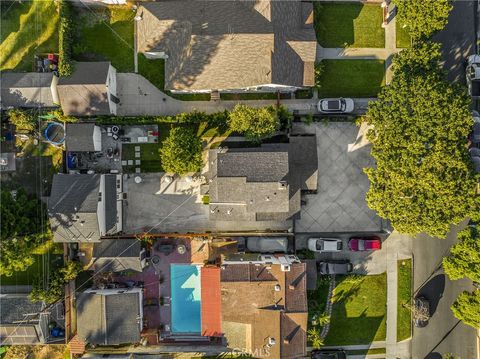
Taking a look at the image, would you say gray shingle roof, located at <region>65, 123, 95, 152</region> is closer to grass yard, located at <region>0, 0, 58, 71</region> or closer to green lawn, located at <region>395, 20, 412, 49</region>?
grass yard, located at <region>0, 0, 58, 71</region>

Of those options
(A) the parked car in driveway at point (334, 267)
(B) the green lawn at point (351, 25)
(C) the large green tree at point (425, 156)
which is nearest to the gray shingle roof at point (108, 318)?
(A) the parked car in driveway at point (334, 267)

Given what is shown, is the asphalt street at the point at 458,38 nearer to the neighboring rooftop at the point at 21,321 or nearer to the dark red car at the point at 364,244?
the dark red car at the point at 364,244

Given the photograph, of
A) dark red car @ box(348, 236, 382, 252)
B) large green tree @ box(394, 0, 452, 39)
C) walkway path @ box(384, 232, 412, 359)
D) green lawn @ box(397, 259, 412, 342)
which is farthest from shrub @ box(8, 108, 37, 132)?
green lawn @ box(397, 259, 412, 342)

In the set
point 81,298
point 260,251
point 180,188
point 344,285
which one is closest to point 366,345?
point 344,285

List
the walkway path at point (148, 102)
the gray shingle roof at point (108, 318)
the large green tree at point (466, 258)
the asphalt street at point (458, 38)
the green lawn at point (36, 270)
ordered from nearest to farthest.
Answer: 1. the large green tree at point (466, 258)
2. the gray shingle roof at point (108, 318)
3. the green lawn at point (36, 270)
4. the walkway path at point (148, 102)
5. the asphalt street at point (458, 38)

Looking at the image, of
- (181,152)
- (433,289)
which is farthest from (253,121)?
(433,289)

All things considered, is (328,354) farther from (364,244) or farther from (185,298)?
(185,298)
